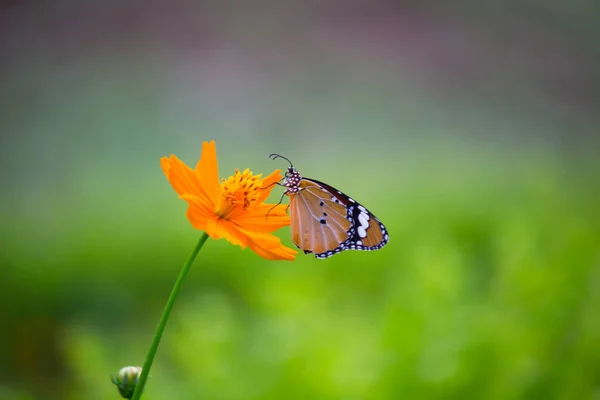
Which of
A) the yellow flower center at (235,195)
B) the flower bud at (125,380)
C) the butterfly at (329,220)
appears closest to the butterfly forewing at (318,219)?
the butterfly at (329,220)

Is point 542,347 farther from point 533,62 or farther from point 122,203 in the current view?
point 533,62

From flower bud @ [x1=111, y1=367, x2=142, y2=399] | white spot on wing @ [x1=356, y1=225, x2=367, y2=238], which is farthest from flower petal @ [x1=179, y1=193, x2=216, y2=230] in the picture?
white spot on wing @ [x1=356, y1=225, x2=367, y2=238]

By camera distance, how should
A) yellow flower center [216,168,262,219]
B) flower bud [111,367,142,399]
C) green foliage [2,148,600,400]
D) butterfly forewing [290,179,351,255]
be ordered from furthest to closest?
green foliage [2,148,600,400] → butterfly forewing [290,179,351,255] → yellow flower center [216,168,262,219] → flower bud [111,367,142,399]

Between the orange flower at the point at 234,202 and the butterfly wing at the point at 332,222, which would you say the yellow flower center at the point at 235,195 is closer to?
the orange flower at the point at 234,202

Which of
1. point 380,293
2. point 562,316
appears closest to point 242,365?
point 380,293

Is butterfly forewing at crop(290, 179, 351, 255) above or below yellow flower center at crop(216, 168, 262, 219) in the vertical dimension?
above

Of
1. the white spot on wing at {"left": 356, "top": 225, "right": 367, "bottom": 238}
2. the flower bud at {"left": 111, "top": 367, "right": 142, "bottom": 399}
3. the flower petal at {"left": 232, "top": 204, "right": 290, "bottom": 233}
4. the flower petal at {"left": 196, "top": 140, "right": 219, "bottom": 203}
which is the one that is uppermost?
the white spot on wing at {"left": 356, "top": 225, "right": 367, "bottom": 238}

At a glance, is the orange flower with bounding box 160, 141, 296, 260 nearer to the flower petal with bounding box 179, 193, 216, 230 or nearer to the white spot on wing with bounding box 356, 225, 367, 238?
the flower petal with bounding box 179, 193, 216, 230
